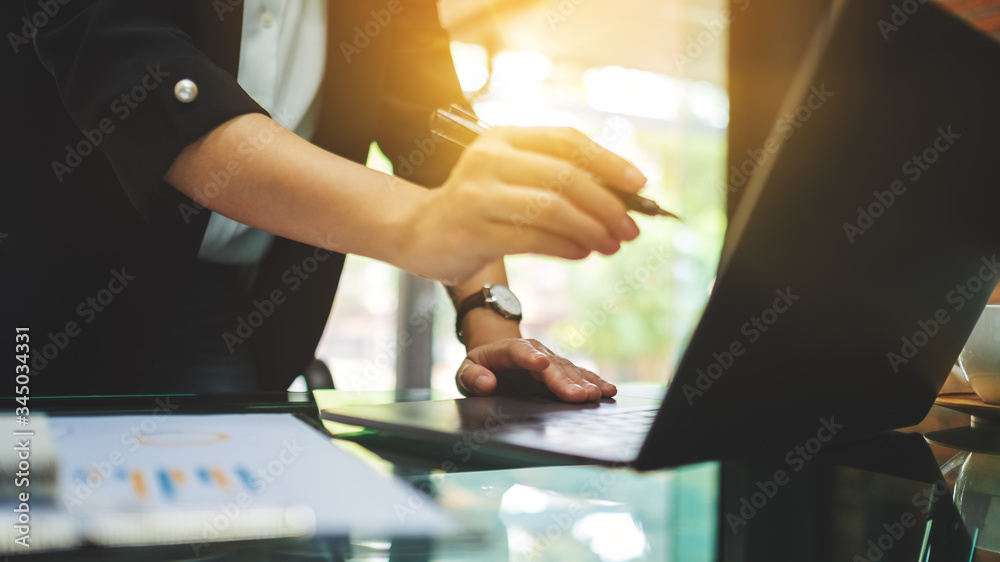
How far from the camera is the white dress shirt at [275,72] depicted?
2.99ft

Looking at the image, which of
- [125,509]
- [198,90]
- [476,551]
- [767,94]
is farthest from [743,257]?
[767,94]

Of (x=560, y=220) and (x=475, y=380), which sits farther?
(x=475, y=380)

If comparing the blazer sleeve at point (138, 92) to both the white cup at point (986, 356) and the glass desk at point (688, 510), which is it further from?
the white cup at point (986, 356)

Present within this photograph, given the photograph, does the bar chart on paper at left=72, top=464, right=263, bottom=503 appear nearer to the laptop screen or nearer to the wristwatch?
the laptop screen

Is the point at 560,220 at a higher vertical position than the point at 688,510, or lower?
higher

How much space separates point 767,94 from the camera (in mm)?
2885

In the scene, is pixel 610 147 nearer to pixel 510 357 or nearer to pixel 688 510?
pixel 510 357

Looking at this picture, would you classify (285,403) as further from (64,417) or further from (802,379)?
(802,379)

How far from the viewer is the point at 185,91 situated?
20.4 inches

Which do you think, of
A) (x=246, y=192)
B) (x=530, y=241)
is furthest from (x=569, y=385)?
(x=246, y=192)

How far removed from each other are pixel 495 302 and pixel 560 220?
0.49 m

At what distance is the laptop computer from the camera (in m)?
0.32

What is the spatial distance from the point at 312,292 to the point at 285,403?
0.38m

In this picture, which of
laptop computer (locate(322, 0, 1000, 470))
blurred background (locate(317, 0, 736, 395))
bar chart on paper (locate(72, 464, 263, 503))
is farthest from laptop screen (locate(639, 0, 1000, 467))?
blurred background (locate(317, 0, 736, 395))
